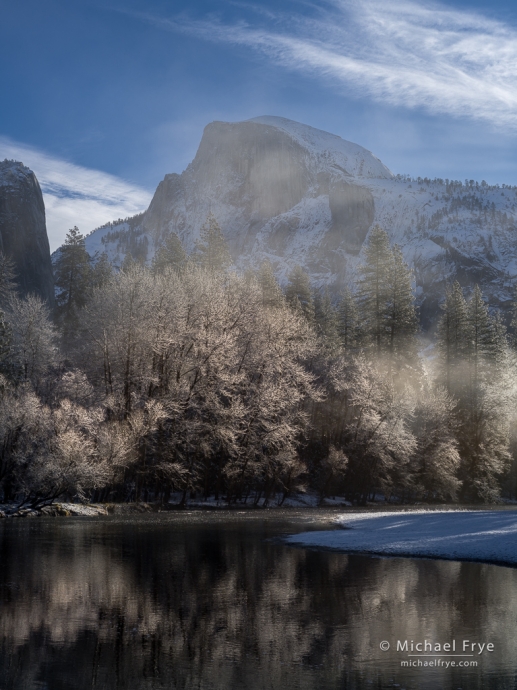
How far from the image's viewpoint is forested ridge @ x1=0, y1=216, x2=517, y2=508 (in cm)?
3956

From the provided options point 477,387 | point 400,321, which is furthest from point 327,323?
point 477,387

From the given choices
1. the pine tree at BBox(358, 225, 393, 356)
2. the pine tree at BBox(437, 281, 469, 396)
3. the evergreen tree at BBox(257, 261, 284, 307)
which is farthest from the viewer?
the evergreen tree at BBox(257, 261, 284, 307)

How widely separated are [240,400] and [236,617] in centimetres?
3633

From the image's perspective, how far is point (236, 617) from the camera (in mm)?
12695

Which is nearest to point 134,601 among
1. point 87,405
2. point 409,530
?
point 409,530

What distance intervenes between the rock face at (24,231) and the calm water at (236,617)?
67.1 meters

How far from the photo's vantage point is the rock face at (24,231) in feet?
275

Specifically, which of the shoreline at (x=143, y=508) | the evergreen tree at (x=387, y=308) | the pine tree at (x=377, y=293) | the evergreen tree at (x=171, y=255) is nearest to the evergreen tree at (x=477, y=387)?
the evergreen tree at (x=387, y=308)

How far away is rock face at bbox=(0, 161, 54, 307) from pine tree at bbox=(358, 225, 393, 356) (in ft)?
131

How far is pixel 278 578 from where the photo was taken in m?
16.9

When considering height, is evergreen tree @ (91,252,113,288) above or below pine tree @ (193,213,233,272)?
below

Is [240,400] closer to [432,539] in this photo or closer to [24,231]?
[432,539]

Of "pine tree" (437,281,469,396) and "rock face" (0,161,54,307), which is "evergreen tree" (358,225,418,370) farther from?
"rock face" (0,161,54,307)

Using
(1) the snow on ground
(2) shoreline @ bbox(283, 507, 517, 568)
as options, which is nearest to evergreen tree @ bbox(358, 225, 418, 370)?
(1) the snow on ground
